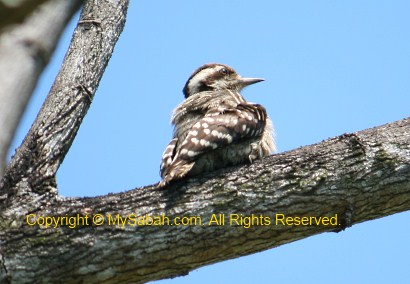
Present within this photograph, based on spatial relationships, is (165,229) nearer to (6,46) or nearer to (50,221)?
(50,221)

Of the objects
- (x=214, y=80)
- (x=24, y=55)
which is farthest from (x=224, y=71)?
(x=24, y=55)

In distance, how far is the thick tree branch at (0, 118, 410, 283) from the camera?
401cm

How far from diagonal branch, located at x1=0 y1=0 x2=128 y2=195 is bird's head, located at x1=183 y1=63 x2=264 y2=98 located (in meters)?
1.45

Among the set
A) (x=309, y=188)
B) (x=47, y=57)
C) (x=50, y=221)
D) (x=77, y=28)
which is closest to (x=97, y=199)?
(x=50, y=221)

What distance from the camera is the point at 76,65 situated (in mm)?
5344

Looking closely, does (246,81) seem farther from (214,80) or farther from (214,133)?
(214,133)

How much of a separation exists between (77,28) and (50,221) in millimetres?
2152

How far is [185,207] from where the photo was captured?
14.1 feet

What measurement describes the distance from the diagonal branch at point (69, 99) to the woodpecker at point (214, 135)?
788 mm

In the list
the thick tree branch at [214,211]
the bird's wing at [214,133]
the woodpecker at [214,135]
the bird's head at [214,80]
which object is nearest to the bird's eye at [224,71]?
the bird's head at [214,80]

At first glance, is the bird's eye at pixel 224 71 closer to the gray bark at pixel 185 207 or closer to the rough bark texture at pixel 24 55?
the gray bark at pixel 185 207

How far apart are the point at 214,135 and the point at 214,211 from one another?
1104mm

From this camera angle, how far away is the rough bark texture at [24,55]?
1.32m

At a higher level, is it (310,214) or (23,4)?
(310,214)
